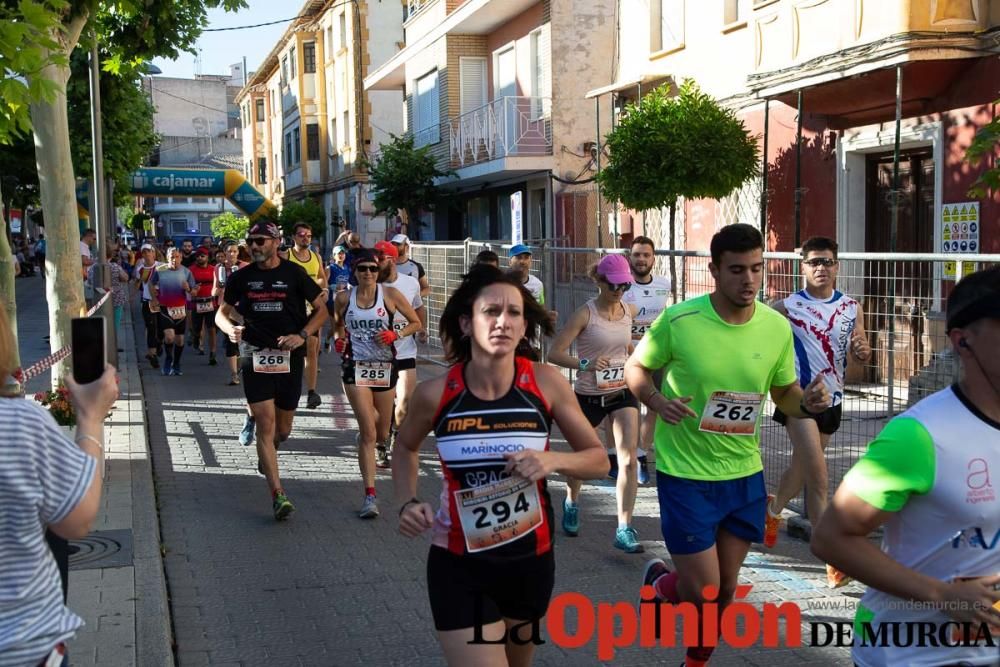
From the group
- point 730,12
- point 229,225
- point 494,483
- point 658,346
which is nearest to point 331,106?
point 229,225

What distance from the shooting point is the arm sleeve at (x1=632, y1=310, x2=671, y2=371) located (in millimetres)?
5094

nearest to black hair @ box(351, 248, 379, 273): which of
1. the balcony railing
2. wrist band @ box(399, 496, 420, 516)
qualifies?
wrist band @ box(399, 496, 420, 516)

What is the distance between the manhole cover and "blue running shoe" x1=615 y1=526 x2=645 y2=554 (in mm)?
2887

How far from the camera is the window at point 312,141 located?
52.9m

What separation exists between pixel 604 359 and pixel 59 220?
6.09 meters

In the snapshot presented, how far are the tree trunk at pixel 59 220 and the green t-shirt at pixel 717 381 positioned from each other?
24.5 ft

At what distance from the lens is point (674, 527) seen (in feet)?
15.6

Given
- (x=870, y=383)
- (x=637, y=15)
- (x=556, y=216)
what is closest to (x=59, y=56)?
(x=870, y=383)

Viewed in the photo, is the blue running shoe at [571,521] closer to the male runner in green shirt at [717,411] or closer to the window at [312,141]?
the male runner in green shirt at [717,411]

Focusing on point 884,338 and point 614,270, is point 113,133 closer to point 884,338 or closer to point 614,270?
point 614,270

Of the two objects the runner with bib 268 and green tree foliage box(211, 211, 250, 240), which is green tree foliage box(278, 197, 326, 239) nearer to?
green tree foliage box(211, 211, 250, 240)

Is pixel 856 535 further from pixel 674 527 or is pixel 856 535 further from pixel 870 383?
pixel 870 383

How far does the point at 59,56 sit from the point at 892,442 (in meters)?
5.75

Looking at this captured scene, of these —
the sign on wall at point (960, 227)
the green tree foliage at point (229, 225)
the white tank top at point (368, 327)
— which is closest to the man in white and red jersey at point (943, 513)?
the white tank top at point (368, 327)
